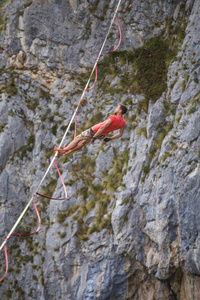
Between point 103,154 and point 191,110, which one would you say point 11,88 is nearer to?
point 103,154

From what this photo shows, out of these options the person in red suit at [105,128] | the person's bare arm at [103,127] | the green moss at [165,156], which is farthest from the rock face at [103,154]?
the person's bare arm at [103,127]

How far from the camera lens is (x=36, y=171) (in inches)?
696

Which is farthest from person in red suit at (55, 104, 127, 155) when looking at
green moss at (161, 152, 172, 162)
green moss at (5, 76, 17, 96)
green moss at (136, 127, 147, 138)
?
green moss at (5, 76, 17, 96)

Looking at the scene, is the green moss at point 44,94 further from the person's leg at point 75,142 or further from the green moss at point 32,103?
the person's leg at point 75,142

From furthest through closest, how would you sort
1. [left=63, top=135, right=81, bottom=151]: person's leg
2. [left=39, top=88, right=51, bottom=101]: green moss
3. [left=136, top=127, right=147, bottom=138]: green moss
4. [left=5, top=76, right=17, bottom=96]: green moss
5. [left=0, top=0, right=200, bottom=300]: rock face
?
1. [left=39, top=88, right=51, bottom=101]: green moss
2. [left=5, top=76, right=17, bottom=96]: green moss
3. [left=136, top=127, right=147, bottom=138]: green moss
4. [left=0, top=0, right=200, bottom=300]: rock face
5. [left=63, top=135, right=81, bottom=151]: person's leg

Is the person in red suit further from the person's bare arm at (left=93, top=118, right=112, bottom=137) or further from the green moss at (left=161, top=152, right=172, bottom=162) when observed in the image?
the green moss at (left=161, top=152, right=172, bottom=162)

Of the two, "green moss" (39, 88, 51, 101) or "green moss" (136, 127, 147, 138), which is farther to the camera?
"green moss" (39, 88, 51, 101)

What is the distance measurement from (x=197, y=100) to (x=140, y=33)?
8.05 meters

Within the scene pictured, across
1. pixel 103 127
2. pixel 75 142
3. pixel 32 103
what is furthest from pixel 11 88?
pixel 103 127

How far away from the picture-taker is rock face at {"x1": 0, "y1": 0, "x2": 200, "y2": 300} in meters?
11.6

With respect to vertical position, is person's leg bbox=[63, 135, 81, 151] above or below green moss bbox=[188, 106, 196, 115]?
below

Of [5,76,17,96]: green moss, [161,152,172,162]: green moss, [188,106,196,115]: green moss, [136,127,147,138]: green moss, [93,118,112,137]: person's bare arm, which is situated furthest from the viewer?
[5,76,17,96]: green moss

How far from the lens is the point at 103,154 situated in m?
15.8

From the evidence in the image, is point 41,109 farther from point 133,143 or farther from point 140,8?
point 140,8
